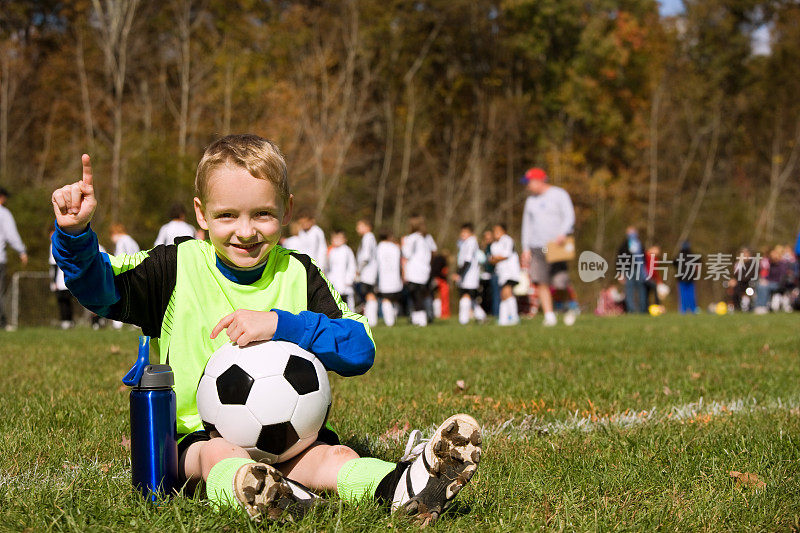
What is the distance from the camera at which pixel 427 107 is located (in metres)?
34.9

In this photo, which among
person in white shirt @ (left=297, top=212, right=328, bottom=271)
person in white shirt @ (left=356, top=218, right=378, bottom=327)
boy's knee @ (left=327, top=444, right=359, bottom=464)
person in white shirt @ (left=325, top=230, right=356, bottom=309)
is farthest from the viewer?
person in white shirt @ (left=356, top=218, right=378, bottom=327)

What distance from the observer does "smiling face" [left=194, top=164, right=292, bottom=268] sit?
297cm

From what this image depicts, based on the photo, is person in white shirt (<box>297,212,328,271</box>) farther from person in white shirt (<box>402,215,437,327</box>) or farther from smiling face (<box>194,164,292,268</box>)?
smiling face (<box>194,164,292,268</box>)

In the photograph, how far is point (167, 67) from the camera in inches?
1188

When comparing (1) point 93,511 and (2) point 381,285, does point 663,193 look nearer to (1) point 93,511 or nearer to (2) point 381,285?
(2) point 381,285

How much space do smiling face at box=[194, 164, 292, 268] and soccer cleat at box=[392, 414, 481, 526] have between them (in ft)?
2.97

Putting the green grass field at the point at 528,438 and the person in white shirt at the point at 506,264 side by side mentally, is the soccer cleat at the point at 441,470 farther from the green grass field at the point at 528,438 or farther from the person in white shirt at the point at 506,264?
the person in white shirt at the point at 506,264

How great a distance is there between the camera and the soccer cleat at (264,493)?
2488mm

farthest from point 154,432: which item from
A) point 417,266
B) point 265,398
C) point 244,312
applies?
point 417,266

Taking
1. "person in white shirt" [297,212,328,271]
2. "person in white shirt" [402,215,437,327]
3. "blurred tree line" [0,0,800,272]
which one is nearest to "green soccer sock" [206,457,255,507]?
"person in white shirt" [297,212,328,271]

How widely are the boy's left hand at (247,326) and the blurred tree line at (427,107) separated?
67.5 ft

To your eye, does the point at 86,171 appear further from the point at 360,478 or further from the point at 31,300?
the point at 31,300

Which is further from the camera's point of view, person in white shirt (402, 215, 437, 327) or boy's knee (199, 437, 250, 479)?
person in white shirt (402, 215, 437, 327)

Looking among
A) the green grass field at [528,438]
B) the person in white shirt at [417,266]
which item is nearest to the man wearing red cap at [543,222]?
the person in white shirt at [417,266]
